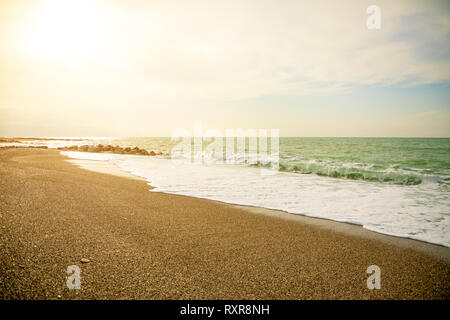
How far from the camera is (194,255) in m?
3.14

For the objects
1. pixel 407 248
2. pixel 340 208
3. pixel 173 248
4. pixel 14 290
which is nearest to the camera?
pixel 14 290

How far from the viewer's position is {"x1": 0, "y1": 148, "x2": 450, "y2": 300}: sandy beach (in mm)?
2418

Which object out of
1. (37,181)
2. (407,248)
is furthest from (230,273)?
(37,181)

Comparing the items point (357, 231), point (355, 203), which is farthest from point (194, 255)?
point (355, 203)

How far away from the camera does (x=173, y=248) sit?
10.8ft

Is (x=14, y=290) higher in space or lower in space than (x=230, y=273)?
higher

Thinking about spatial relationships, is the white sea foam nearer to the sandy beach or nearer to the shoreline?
the shoreline

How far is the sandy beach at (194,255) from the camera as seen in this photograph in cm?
242

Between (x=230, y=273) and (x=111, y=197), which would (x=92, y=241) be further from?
(x=111, y=197)

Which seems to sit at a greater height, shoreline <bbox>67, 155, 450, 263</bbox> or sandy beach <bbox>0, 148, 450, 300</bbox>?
sandy beach <bbox>0, 148, 450, 300</bbox>

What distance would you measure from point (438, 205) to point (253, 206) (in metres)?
5.42

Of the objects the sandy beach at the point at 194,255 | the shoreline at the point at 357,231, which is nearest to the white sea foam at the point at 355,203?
the shoreline at the point at 357,231

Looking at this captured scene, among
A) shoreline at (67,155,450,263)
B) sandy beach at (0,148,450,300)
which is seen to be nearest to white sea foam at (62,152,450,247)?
shoreline at (67,155,450,263)
